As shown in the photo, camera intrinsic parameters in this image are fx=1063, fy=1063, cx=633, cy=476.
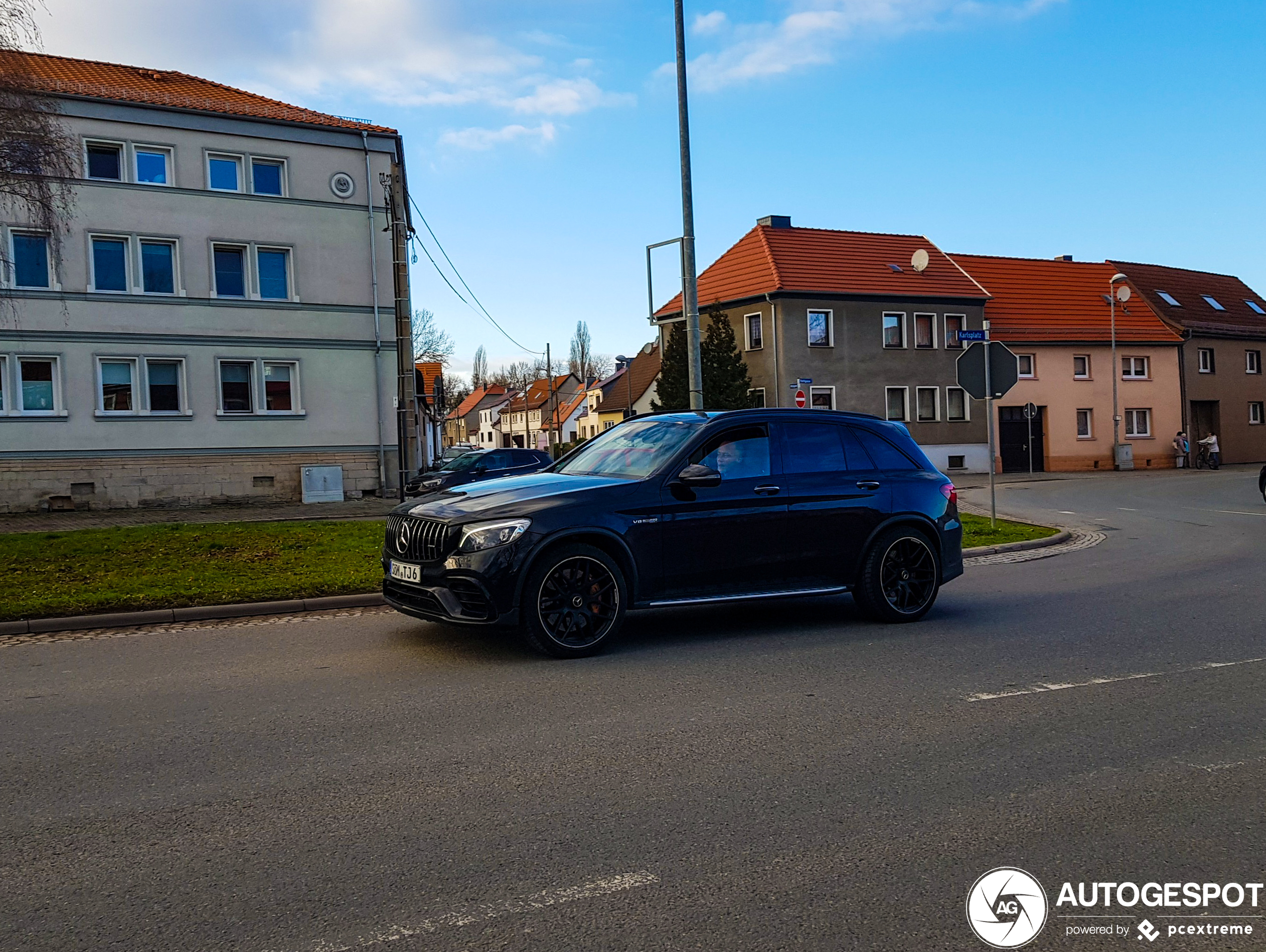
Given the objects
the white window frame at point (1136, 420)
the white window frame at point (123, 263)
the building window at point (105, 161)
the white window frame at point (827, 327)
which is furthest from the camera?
the white window frame at point (1136, 420)

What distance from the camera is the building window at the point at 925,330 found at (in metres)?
45.4

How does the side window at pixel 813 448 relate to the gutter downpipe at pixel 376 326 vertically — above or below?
below

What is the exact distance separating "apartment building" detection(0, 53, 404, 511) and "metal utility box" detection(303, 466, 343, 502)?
0.47 meters

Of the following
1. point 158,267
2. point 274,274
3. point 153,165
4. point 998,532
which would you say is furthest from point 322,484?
point 998,532

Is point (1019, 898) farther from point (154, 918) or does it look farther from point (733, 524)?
point (733, 524)

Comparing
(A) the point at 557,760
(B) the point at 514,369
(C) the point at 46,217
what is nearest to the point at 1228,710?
(A) the point at 557,760

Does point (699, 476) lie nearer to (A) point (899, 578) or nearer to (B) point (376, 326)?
(A) point (899, 578)

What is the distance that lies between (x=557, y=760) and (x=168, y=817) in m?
1.66

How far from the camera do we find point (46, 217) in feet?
45.6

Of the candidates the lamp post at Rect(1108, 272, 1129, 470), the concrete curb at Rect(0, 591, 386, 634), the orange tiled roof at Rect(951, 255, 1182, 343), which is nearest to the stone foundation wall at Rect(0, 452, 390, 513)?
the concrete curb at Rect(0, 591, 386, 634)

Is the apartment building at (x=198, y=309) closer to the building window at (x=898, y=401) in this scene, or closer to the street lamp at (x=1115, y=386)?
the building window at (x=898, y=401)

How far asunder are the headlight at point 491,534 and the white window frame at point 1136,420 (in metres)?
47.0

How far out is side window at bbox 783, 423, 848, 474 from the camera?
28.1ft

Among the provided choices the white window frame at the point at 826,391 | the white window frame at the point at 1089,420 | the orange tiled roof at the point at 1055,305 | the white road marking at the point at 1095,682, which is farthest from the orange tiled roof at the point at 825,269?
the white road marking at the point at 1095,682
